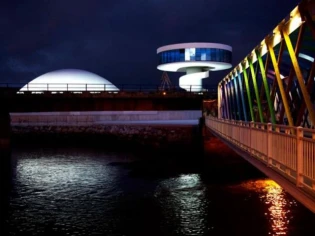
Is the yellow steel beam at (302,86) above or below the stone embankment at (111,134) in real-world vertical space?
above

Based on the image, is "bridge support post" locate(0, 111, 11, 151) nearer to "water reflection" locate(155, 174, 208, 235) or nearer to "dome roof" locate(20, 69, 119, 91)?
"water reflection" locate(155, 174, 208, 235)

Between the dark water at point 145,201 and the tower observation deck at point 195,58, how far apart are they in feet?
215

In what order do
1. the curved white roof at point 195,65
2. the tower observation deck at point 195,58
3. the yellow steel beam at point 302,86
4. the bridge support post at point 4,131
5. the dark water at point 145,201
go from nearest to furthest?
the yellow steel beam at point 302,86 → the dark water at point 145,201 → the bridge support post at point 4,131 → the tower observation deck at point 195,58 → the curved white roof at point 195,65

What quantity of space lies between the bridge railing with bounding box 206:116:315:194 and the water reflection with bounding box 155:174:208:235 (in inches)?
195

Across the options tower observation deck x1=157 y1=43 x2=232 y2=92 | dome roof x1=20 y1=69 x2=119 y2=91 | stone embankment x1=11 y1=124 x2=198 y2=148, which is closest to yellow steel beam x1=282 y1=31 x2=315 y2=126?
stone embankment x1=11 y1=124 x2=198 y2=148

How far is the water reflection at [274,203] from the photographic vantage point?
22672 mm

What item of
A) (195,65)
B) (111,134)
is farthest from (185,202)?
(195,65)

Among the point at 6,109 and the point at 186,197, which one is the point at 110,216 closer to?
the point at 186,197

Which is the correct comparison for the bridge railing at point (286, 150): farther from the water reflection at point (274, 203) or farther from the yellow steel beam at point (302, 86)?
the water reflection at point (274, 203)

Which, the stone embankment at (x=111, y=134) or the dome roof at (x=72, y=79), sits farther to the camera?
the dome roof at (x=72, y=79)

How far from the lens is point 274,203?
90.6 feet

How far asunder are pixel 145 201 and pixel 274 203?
804 centimetres

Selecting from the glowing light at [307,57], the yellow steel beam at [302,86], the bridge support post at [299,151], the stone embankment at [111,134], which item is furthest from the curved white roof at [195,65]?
the bridge support post at [299,151]

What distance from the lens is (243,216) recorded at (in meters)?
24.6
